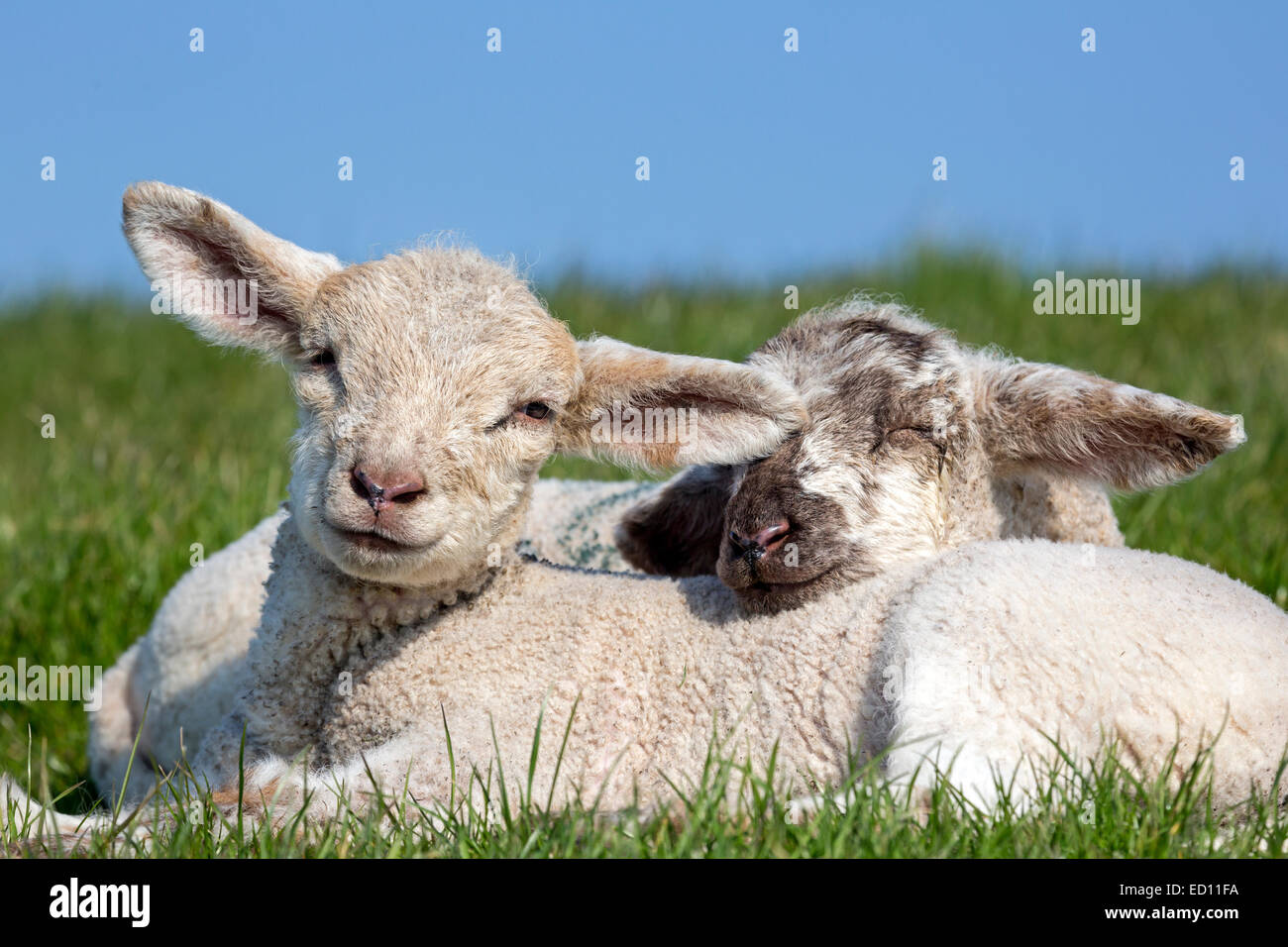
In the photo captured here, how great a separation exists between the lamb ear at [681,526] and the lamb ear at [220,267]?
143cm

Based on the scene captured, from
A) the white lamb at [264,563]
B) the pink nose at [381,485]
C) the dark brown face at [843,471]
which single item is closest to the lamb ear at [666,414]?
the dark brown face at [843,471]

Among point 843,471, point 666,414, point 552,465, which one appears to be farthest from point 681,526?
point 552,465

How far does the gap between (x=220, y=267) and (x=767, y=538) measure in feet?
6.50

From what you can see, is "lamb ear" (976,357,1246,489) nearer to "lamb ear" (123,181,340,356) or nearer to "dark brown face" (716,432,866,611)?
"dark brown face" (716,432,866,611)

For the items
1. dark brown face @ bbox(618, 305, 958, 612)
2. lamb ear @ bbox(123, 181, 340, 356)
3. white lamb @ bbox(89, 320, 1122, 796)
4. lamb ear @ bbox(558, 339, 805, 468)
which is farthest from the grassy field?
lamb ear @ bbox(123, 181, 340, 356)

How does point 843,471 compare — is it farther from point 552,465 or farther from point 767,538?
point 552,465

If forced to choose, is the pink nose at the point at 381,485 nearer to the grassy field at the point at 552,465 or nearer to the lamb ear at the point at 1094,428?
the grassy field at the point at 552,465

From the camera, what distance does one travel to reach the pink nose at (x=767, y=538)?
4270mm

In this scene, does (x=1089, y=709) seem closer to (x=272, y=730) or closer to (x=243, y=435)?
(x=272, y=730)

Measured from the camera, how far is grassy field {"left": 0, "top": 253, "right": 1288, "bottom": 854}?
3.49m

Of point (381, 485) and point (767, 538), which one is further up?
point (381, 485)

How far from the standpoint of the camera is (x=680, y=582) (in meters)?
4.71
